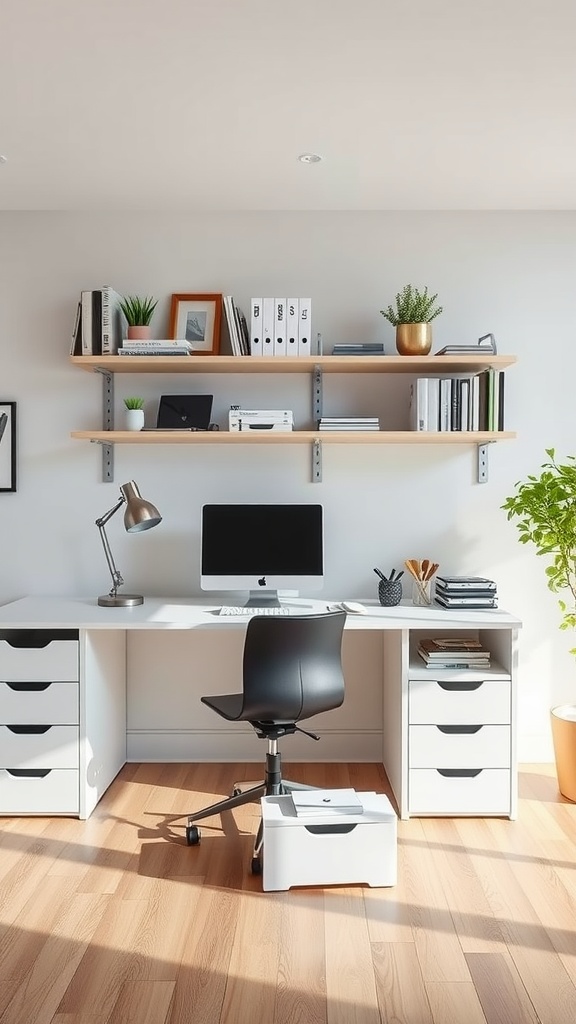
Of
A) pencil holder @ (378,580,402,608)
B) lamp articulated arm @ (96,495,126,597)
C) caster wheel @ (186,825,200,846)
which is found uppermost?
lamp articulated arm @ (96,495,126,597)

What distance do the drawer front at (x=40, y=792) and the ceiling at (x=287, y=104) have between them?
2253 millimetres

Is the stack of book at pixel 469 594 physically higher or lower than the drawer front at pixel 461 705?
higher

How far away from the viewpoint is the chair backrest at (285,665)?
110 inches

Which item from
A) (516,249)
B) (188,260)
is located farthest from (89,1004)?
(516,249)

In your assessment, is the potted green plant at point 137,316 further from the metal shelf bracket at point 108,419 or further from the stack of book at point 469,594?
the stack of book at point 469,594

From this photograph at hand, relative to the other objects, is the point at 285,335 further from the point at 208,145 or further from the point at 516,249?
the point at 516,249

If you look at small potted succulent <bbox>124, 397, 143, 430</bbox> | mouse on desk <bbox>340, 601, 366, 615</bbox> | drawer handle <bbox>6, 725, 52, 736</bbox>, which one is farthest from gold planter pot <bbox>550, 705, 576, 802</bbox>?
small potted succulent <bbox>124, 397, 143, 430</bbox>

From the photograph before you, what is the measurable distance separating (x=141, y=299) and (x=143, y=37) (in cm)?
155

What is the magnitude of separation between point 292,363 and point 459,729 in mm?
1547

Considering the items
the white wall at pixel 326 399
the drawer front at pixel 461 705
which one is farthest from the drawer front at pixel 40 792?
the drawer front at pixel 461 705

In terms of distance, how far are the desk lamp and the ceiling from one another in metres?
1.23

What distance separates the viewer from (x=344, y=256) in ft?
12.3

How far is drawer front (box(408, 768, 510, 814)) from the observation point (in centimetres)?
317

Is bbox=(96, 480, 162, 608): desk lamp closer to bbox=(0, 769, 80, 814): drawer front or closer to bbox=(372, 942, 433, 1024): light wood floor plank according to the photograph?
bbox=(0, 769, 80, 814): drawer front
